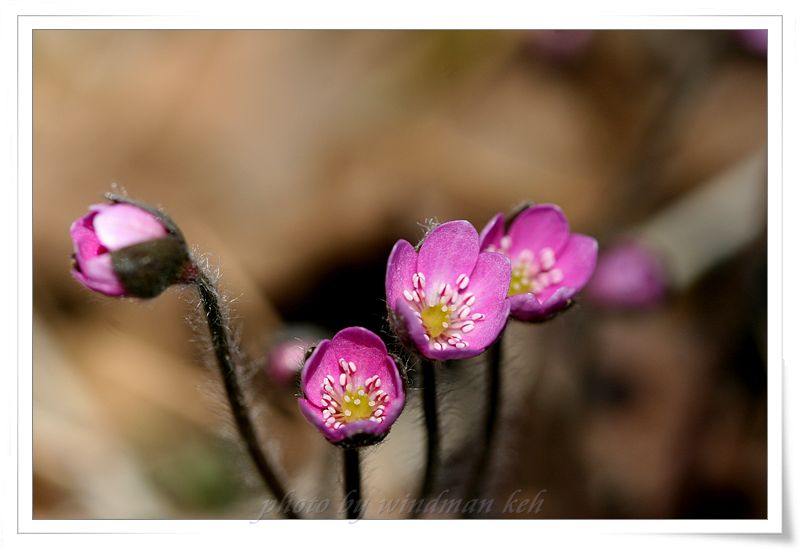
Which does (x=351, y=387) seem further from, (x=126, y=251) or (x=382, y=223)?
(x=382, y=223)

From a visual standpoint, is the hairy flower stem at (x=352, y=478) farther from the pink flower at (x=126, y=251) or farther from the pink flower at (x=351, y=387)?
the pink flower at (x=126, y=251)

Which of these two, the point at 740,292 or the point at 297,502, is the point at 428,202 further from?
the point at 297,502

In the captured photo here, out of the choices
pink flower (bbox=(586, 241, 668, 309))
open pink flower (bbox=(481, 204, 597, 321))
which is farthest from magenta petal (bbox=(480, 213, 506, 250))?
pink flower (bbox=(586, 241, 668, 309))

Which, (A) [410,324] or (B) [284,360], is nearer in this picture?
(A) [410,324]

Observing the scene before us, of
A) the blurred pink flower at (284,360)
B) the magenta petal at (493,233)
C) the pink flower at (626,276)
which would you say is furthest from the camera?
the pink flower at (626,276)

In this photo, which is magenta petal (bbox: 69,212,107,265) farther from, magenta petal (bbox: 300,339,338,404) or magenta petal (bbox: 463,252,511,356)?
magenta petal (bbox: 463,252,511,356)

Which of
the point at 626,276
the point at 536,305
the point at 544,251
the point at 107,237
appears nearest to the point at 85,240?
the point at 107,237

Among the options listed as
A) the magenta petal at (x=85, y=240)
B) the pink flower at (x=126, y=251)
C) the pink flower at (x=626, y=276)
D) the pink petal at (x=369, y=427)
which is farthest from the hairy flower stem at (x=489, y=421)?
the pink flower at (x=626, y=276)
